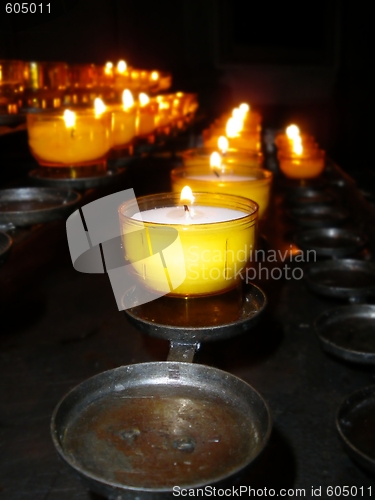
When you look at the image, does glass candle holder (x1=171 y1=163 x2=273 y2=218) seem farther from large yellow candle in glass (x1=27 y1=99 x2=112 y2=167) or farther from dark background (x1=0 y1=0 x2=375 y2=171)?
dark background (x1=0 y1=0 x2=375 y2=171)

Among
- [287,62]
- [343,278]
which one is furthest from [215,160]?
[287,62]

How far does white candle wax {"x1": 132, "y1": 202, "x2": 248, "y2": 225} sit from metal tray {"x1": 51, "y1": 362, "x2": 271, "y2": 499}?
0.19 metres

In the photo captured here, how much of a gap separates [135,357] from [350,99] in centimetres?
442

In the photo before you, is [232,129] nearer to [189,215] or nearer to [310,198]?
[310,198]

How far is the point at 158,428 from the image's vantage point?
1.69 ft

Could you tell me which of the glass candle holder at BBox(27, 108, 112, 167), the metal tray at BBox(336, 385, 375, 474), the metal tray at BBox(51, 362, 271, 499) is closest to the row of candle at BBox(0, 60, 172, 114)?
the glass candle holder at BBox(27, 108, 112, 167)

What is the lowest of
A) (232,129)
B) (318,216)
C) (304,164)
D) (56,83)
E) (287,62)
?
Answer: (318,216)

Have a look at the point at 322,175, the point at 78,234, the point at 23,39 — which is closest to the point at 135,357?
the point at 78,234

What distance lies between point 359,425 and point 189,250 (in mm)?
333

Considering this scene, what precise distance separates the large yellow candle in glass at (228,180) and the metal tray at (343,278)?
9.4 inches

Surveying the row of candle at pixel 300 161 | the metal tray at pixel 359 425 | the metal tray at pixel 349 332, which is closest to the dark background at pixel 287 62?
the row of candle at pixel 300 161

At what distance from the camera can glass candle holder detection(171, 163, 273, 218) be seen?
895mm

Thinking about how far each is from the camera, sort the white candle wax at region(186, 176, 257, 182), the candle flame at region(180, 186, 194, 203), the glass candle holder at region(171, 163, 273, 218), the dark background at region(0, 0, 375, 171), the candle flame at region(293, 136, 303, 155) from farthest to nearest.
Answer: the dark background at region(0, 0, 375, 171) < the candle flame at region(293, 136, 303, 155) < the white candle wax at region(186, 176, 257, 182) < the glass candle holder at region(171, 163, 273, 218) < the candle flame at region(180, 186, 194, 203)

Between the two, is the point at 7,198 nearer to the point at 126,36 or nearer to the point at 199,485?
the point at 199,485
